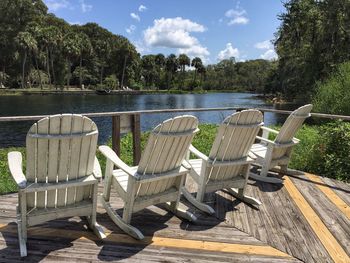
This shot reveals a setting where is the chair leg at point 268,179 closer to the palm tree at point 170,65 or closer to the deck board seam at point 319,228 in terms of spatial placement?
the deck board seam at point 319,228

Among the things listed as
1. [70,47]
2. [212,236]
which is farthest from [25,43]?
[212,236]

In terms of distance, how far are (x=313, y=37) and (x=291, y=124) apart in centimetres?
2259

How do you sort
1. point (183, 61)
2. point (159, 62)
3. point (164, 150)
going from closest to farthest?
point (164, 150), point (159, 62), point (183, 61)

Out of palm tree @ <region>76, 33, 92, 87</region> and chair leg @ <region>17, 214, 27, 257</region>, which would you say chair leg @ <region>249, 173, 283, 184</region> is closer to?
chair leg @ <region>17, 214, 27, 257</region>

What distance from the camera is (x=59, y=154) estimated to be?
2.65 meters

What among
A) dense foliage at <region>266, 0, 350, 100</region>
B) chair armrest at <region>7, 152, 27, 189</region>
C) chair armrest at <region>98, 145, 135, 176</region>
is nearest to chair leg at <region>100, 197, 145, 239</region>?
chair armrest at <region>98, 145, 135, 176</region>

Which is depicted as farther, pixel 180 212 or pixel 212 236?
pixel 180 212

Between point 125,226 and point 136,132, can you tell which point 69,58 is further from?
point 125,226

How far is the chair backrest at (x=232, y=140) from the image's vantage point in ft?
11.4

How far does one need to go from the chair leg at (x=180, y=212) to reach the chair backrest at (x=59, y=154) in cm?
101

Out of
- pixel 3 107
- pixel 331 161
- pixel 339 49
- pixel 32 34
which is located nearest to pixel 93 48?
pixel 32 34

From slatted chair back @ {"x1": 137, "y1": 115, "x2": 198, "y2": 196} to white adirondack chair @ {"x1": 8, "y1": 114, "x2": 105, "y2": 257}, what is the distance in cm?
41

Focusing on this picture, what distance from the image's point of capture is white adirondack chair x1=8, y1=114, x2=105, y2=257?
2563 mm

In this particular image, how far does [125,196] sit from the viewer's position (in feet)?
10.0
